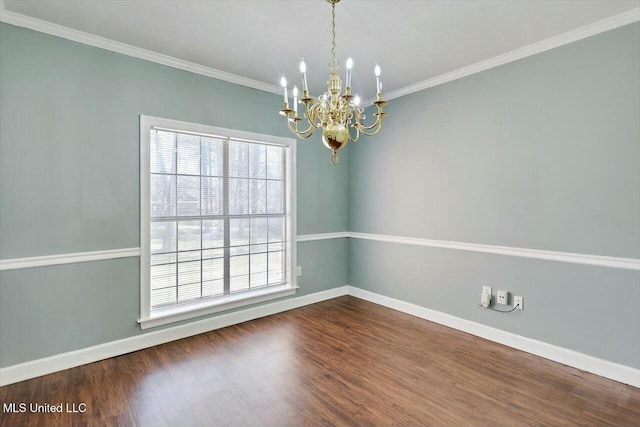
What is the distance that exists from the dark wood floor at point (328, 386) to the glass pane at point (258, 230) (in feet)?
3.56

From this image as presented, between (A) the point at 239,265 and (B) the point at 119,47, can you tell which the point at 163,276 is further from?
(B) the point at 119,47

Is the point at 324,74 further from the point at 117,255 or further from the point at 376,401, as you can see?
the point at 376,401

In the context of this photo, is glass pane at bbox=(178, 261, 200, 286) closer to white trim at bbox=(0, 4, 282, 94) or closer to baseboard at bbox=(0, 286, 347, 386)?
baseboard at bbox=(0, 286, 347, 386)

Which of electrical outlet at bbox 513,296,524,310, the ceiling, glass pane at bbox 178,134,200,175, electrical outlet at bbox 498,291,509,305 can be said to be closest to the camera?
the ceiling

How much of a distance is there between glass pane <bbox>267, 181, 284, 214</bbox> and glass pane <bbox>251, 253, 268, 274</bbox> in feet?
1.76

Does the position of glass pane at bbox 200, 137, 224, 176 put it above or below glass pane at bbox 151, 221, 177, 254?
above

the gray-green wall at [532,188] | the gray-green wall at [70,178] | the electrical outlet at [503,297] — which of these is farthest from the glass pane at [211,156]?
the electrical outlet at [503,297]

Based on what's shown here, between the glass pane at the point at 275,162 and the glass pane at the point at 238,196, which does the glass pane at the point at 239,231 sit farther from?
the glass pane at the point at 275,162

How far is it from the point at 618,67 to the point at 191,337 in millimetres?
4201

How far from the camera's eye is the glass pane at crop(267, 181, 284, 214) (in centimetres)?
383

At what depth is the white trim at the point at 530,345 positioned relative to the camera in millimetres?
Answer: 2361

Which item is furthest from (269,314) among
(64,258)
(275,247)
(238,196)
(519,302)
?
(519,302)

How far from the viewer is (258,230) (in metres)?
3.75

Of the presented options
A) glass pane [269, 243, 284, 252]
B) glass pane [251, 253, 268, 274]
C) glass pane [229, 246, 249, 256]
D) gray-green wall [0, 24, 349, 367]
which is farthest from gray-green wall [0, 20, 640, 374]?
glass pane [269, 243, 284, 252]
